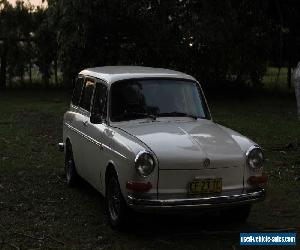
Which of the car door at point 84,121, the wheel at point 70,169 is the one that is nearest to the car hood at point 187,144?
the car door at point 84,121

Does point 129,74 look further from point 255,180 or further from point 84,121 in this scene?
point 255,180

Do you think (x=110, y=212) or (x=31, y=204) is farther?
(x=31, y=204)

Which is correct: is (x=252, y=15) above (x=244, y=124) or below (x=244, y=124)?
above

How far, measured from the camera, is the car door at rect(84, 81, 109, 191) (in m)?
7.08

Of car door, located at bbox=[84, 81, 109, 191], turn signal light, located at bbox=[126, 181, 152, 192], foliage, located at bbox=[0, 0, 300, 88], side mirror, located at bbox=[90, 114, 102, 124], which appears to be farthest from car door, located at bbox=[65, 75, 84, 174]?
foliage, located at bbox=[0, 0, 300, 88]

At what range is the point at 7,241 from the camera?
20.4ft

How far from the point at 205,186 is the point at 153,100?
1.67 metres

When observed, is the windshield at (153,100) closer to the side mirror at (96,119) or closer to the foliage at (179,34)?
the side mirror at (96,119)

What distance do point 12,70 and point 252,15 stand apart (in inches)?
465

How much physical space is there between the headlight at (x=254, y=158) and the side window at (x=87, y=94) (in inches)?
102

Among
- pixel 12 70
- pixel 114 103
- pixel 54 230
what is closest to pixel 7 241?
pixel 54 230

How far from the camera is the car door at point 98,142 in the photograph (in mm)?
7078

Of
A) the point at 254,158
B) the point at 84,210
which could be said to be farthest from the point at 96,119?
the point at 254,158

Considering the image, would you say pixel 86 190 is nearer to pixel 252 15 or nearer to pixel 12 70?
pixel 252 15
